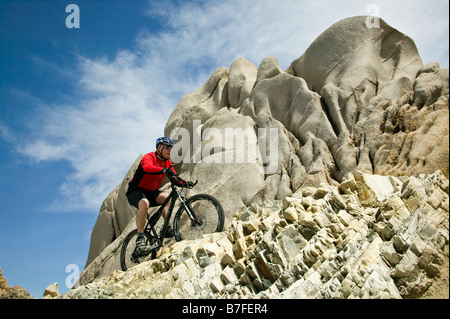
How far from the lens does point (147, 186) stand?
9.89 meters

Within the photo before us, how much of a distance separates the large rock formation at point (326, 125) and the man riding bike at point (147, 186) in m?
3.25

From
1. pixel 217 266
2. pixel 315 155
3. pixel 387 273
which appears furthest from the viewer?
pixel 315 155

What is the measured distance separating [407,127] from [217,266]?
7174mm

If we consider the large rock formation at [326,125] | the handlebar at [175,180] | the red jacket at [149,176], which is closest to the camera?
the handlebar at [175,180]

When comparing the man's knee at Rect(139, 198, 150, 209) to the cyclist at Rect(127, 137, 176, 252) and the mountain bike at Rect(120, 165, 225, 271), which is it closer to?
the cyclist at Rect(127, 137, 176, 252)

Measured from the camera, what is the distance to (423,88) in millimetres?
11039

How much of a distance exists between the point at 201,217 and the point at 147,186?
194cm

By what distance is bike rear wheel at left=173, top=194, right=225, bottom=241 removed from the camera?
29.6ft

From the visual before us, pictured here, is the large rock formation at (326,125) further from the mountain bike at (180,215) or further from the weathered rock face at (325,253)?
the mountain bike at (180,215)

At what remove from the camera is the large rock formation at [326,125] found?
34.2 feet

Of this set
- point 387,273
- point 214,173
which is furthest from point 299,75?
point 387,273

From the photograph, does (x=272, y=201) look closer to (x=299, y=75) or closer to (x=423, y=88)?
(x=423, y=88)

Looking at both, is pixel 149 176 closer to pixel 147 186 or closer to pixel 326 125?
pixel 147 186

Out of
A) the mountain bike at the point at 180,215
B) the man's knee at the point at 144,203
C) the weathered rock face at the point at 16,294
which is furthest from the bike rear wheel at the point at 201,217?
the weathered rock face at the point at 16,294
